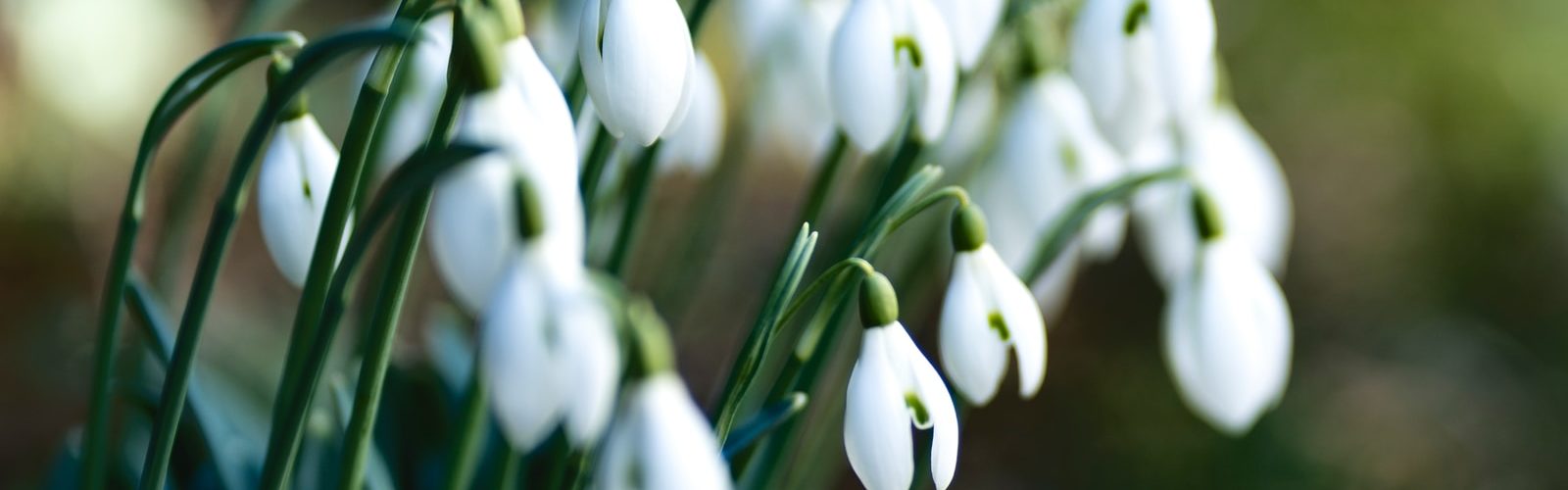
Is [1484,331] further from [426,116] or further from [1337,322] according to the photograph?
[426,116]

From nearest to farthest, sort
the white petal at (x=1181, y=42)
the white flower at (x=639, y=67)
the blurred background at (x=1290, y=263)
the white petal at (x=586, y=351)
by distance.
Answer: the white petal at (x=586, y=351), the white flower at (x=639, y=67), the white petal at (x=1181, y=42), the blurred background at (x=1290, y=263)

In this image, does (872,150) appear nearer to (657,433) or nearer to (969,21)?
(969,21)

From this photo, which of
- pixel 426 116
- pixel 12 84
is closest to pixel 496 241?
pixel 426 116

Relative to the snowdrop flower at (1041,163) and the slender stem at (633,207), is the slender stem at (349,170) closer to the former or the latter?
the slender stem at (633,207)

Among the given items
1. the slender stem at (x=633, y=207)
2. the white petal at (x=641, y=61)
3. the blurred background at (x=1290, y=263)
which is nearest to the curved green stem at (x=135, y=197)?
the white petal at (x=641, y=61)

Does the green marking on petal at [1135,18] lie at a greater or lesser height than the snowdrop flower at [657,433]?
lesser

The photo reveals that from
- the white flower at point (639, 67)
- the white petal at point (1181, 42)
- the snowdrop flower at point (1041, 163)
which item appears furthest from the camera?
the snowdrop flower at point (1041, 163)

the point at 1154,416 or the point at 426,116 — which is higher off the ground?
the point at 426,116
